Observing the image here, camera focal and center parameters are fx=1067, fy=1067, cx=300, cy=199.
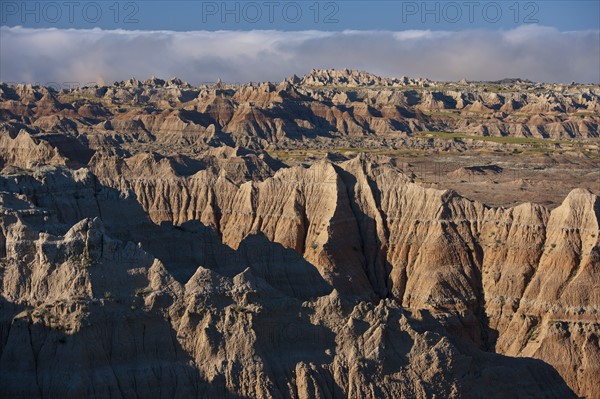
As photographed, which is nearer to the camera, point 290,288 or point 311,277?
point 290,288

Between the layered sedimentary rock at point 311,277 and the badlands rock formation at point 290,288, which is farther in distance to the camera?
the layered sedimentary rock at point 311,277

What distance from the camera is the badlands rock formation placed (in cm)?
4229

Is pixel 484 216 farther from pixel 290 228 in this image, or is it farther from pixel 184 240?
pixel 184 240

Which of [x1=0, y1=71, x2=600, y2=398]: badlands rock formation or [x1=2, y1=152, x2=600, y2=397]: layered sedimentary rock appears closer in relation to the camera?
[x1=0, y1=71, x2=600, y2=398]: badlands rock formation

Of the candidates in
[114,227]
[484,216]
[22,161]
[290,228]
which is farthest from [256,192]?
[22,161]

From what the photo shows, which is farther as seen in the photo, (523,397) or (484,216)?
(484,216)

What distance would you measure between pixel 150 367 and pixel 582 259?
4059 centimetres

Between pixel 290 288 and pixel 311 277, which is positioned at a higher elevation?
pixel 311 277

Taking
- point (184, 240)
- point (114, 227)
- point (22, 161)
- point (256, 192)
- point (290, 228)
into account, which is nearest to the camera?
point (184, 240)

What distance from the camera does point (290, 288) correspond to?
5712 cm

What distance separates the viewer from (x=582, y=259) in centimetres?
7362

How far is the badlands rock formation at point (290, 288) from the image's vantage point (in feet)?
139

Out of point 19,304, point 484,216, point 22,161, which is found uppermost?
point 22,161

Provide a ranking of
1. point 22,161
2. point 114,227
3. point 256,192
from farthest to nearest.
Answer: point 22,161
point 256,192
point 114,227
